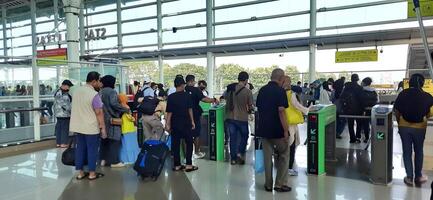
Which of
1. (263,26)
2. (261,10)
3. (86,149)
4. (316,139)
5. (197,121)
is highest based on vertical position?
(261,10)

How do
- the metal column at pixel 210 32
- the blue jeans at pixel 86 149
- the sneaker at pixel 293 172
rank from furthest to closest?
the metal column at pixel 210 32 → the sneaker at pixel 293 172 → the blue jeans at pixel 86 149

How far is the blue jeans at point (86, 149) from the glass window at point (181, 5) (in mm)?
11621

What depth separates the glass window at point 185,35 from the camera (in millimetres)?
15273

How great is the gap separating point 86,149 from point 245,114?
2.14m

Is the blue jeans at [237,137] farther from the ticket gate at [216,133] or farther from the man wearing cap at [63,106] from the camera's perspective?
the man wearing cap at [63,106]

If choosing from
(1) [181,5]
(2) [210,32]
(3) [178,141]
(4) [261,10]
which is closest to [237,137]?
(3) [178,141]

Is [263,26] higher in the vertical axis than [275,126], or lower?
higher

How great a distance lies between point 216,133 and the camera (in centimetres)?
548

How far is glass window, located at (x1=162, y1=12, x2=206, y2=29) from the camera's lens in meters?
15.3

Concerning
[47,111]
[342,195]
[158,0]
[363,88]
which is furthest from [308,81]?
[342,195]

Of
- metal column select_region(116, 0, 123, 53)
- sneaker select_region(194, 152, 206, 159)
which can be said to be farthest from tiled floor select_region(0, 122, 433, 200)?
metal column select_region(116, 0, 123, 53)

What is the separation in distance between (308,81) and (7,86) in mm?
9228

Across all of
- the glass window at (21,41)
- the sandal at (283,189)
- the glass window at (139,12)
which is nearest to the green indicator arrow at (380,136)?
the sandal at (283,189)

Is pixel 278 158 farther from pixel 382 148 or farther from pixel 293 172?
pixel 382 148
